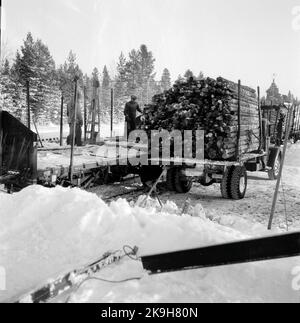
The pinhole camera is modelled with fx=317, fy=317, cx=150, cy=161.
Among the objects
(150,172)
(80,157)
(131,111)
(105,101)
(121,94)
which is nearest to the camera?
(80,157)

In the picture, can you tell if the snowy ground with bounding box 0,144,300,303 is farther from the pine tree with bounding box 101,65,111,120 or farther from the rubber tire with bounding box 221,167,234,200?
the pine tree with bounding box 101,65,111,120

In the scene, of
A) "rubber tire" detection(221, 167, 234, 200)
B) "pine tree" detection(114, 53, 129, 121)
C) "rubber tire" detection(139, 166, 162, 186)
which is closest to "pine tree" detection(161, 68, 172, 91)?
"pine tree" detection(114, 53, 129, 121)

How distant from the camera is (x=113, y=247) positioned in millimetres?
3295

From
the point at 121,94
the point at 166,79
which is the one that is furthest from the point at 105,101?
the point at 166,79

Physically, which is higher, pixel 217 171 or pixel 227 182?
pixel 217 171

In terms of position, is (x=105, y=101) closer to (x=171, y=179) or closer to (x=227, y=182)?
(x=171, y=179)

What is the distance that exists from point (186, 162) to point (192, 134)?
957 millimetres

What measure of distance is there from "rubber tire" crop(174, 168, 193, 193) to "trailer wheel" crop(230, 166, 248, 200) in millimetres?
1298

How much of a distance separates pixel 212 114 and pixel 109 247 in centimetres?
604

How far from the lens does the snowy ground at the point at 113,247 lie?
2475 mm

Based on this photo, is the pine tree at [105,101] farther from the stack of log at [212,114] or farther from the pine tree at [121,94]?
the stack of log at [212,114]

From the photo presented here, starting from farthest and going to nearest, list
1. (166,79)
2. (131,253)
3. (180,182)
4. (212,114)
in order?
(166,79) → (180,182) → (212,114) → (131,253)

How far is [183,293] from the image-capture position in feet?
8.11

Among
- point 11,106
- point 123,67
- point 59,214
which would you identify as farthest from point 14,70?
point 59,214
